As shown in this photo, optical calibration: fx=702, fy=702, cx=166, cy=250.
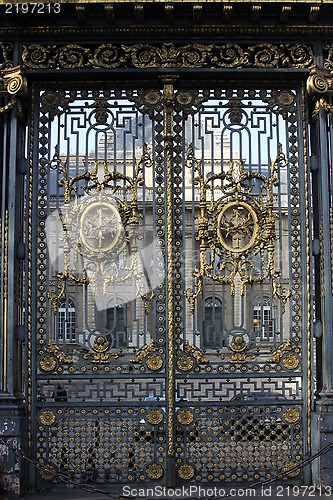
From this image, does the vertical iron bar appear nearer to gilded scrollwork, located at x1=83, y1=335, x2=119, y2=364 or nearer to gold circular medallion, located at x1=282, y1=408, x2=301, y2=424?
gilded scrollwork, located at x1=83, y1=335, x2=119, y2=364

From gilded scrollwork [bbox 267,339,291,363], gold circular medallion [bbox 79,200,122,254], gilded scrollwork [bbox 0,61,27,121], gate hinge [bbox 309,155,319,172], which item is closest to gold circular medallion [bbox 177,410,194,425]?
gilded scrollwork [bbox 267,339,291,363]

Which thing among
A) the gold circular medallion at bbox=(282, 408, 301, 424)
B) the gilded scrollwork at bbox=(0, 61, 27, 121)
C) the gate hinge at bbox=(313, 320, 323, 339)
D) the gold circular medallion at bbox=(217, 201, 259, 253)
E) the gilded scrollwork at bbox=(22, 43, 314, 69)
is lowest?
the gold circular medallion at bbox=(282, 408, 301, 424)

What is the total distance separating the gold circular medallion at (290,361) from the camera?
336 inches

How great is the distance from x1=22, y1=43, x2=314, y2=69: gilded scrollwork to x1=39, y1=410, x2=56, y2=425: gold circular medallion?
4.25 meters

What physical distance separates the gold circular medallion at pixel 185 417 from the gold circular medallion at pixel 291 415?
3.70 feet

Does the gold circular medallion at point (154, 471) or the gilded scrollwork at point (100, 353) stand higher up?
the gilded scrollwork at point (100, 353)

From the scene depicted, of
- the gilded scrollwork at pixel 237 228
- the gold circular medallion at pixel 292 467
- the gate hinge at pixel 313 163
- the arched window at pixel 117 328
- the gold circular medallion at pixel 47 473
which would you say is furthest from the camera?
the gate hinge at pixel 313 163

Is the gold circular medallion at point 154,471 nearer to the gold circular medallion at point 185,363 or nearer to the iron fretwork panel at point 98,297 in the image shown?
the iron fretwork panel at point 98,297

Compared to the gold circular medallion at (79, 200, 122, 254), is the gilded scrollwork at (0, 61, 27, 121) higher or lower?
higher

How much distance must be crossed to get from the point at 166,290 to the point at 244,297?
1.02 meters

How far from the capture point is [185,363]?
8.48 meters

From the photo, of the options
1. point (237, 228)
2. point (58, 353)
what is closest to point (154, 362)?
point (58, 353)

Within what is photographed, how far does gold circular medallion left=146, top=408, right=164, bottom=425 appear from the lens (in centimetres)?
839

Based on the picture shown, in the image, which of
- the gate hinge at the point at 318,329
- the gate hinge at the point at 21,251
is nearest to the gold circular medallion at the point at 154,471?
the gate hinge at the point at 318,329
